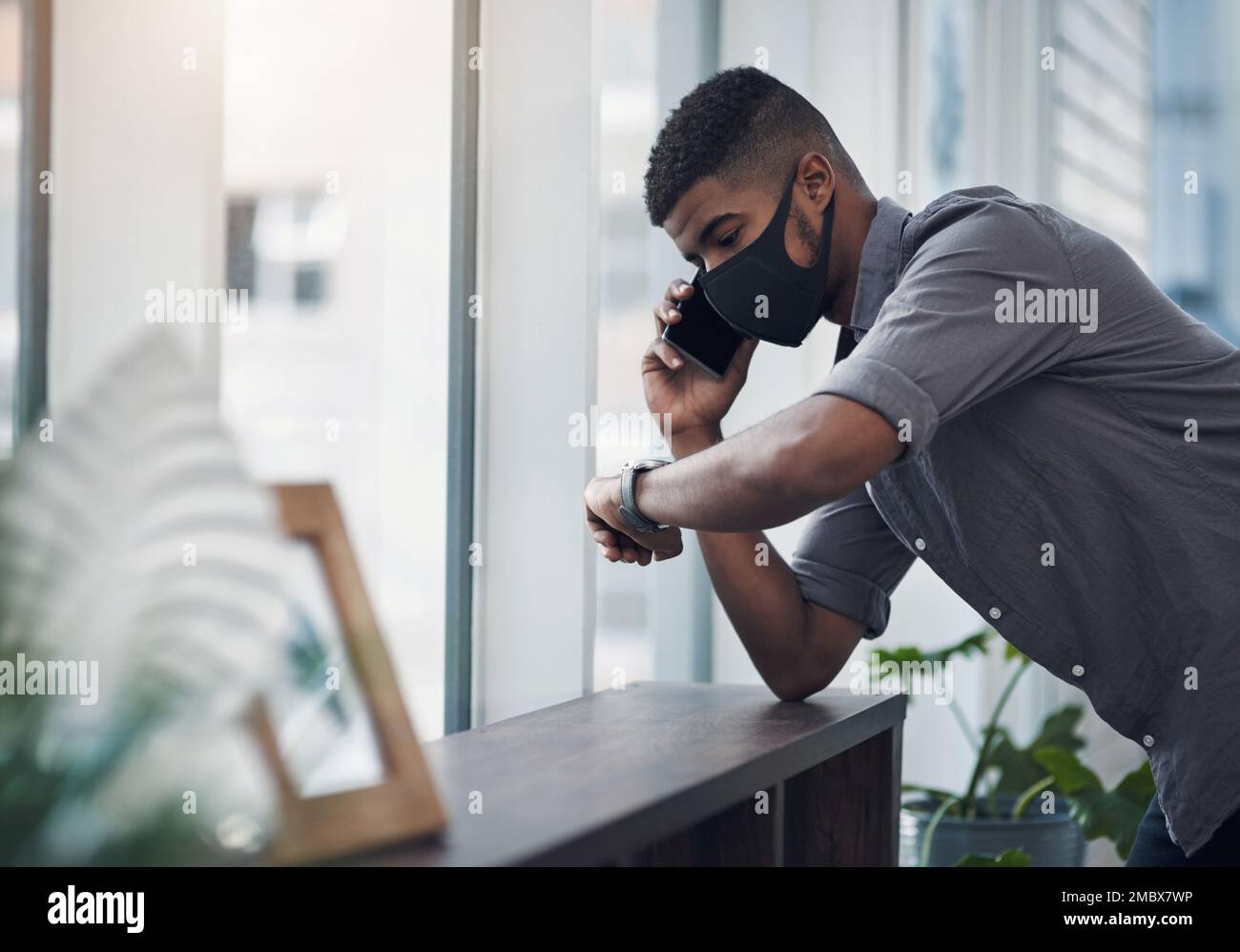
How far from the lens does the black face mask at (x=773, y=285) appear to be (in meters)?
1.47

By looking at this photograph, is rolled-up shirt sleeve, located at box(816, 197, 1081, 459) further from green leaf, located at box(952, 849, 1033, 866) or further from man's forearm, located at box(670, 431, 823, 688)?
green leaf, located at box(952, 849, 1033, 866)

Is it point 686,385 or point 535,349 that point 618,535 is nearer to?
point 686,385

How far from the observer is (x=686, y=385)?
1619 millimetres

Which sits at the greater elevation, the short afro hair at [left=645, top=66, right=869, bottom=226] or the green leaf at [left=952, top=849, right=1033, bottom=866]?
the short afro hair at [left=645, top=66, right=869, bottom=226]

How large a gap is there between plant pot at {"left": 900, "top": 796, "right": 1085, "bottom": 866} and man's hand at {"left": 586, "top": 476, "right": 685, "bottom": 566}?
1.14 metres

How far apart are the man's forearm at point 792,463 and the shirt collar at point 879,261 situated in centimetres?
33

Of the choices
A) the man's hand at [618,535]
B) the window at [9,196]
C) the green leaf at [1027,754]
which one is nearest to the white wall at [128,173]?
the window at [9,196]

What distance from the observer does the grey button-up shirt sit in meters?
1.23

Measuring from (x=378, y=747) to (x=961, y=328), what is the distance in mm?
681

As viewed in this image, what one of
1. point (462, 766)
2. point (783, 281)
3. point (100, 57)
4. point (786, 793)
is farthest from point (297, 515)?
point (786, 793)

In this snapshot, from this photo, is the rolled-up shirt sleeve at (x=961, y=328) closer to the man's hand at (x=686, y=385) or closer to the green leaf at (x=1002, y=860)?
the man's hand at (x=686, y=385)

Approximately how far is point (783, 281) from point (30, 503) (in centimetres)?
95

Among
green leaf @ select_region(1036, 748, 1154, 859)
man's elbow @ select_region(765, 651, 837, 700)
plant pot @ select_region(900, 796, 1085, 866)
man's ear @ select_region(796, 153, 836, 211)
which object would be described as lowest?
plant pot @ select_region(900, 796, 1085, 866)

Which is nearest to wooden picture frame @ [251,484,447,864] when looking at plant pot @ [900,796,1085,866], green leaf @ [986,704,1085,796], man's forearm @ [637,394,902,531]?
man's forearm @ [637,394,902,531]
